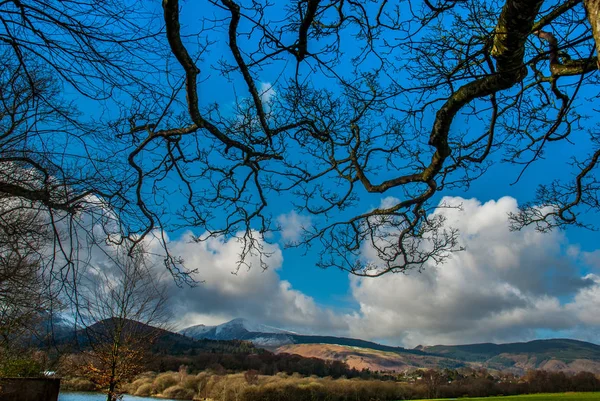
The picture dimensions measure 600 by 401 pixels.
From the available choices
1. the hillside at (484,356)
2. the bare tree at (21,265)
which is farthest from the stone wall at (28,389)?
the hillside at (484,356)

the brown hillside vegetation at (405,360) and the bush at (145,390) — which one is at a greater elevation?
the bush at (145,390)

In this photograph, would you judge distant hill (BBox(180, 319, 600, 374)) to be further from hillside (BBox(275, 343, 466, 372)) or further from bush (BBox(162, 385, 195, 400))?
bush (BBox(162, 385, 195, 400))

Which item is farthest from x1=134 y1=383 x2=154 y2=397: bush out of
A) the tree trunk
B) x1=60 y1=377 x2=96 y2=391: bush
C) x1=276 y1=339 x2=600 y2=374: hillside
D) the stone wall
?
x1=276 y1=339 x2=600 y2=374: hillside

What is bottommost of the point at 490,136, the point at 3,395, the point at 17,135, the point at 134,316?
the point at 3,395

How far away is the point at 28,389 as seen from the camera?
12.7 m

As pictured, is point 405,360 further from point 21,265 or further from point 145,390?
point 21,265

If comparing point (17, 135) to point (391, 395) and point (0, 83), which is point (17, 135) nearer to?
point (0, 83)

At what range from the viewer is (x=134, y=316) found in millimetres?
15383

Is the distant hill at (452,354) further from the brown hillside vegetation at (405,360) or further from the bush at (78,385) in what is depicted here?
the bush at (78,385)

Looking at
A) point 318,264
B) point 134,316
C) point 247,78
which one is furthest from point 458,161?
point 134,316

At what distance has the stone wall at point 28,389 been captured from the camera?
1223 cm

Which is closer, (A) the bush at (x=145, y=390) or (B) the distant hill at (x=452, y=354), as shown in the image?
(A) the bush at (x=145, y=390)

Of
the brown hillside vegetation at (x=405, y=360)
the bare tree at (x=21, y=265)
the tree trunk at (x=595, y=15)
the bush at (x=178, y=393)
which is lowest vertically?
the brown hillside vegetation at (x=405, y=360)

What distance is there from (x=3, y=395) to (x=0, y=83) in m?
13.4
